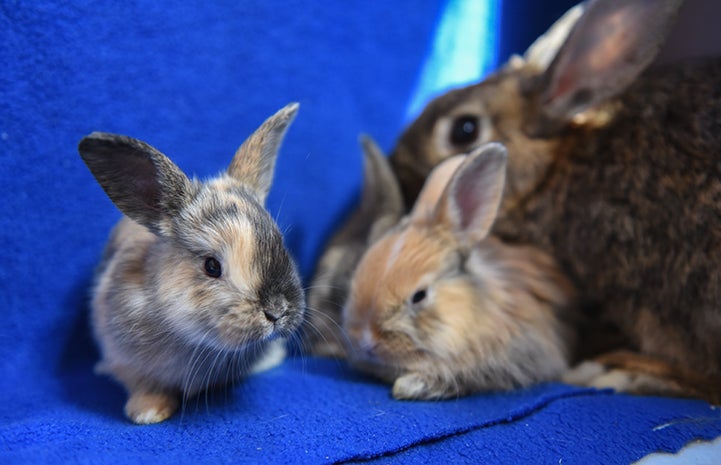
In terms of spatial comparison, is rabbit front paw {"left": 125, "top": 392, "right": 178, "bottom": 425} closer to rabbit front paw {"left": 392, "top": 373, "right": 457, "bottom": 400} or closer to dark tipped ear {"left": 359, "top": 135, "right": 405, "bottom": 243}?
rabbit front paw {"left": 392, "top": 373, "right": 457, "bottom": 400}

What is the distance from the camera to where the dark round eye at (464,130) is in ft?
5.07

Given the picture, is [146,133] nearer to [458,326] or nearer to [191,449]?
[191,449]

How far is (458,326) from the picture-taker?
1.14 metres

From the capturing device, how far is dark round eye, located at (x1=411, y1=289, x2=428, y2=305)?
113 centimetres

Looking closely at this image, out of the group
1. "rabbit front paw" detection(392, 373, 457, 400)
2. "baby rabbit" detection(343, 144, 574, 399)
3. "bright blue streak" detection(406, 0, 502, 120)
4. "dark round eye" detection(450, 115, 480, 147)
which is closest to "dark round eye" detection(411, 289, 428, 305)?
"baby rabbit" detection(343, 144, 574, 399)

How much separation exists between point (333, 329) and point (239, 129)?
0.50 meters

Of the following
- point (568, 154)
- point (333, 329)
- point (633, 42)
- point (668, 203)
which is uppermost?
point (633, 42)

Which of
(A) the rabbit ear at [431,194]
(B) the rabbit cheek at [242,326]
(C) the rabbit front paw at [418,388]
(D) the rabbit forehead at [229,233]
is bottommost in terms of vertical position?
(C) the rabbit front paw at [418,388]

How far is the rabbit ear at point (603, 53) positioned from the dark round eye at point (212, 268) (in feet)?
3.19

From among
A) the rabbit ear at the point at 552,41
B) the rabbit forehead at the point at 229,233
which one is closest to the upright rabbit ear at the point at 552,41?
the rabbit ear at the point at 552,41

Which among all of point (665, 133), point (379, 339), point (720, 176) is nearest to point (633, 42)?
point (665, 133)

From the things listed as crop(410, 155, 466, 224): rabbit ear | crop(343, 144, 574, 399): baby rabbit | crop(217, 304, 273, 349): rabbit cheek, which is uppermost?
crop(410, 155, 466, 224): rabbit ear

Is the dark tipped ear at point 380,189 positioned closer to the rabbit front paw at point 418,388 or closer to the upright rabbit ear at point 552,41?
the rabbit front paw at point 418,388

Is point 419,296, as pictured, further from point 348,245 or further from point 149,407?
point 149,407
